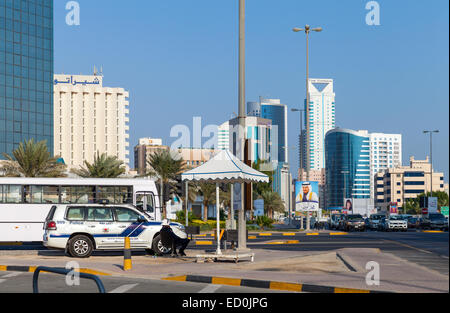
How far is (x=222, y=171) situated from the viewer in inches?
755

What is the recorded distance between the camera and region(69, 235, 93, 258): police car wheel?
20938 millimetres

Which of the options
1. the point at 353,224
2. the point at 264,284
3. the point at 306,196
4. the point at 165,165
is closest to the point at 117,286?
the point at 264,284

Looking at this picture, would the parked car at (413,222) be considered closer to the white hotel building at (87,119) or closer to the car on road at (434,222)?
the car on road at (434,222)

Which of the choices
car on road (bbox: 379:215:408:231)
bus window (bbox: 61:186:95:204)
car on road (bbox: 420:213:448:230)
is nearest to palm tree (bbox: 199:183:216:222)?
car on road (bbox: 420:213:448:230)

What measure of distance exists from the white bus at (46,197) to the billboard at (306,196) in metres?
21.0

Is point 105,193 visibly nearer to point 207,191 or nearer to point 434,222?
point 434,222

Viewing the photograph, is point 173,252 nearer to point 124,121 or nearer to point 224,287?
point 224,287

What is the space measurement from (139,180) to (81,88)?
16043cm

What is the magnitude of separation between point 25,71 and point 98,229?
107388 mm

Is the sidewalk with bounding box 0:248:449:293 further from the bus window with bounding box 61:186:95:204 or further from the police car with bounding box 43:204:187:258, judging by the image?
the bus window with bounding box 61:186:95:204

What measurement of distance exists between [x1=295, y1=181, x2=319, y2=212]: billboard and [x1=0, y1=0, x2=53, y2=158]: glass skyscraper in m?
81.1
